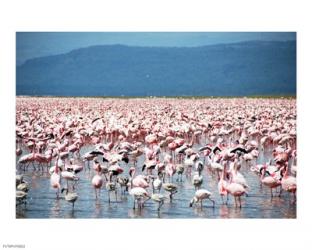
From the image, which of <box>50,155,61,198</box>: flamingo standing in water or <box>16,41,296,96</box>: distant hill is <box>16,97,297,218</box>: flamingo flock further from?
<box>16,41,296,96</box>: distant hill

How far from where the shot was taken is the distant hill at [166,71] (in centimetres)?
853

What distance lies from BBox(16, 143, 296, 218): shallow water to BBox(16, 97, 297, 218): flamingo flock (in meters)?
0.04

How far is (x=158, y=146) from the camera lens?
9.51m

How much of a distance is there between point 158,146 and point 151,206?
1336 millimetres

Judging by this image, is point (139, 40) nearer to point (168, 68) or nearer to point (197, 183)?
point (168, 68)

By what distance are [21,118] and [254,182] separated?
265 cm

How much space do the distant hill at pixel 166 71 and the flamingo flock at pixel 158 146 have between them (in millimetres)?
259

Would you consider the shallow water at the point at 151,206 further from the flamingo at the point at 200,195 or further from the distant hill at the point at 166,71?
the distant hill at the point at 166,71

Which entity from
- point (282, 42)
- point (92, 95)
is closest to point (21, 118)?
→ point (92, 95)

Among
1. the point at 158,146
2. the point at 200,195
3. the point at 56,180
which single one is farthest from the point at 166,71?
the point at 56,180

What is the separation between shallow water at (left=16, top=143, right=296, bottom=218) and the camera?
8211 mm

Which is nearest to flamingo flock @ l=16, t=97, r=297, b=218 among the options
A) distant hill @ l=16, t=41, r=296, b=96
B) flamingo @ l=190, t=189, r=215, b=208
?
flamingo @ l=190, t=189, r=215, b=208

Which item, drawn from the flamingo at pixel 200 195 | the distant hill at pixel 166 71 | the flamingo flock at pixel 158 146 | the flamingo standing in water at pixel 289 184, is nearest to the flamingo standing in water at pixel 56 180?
the flamingo flock at pixel 158 146
